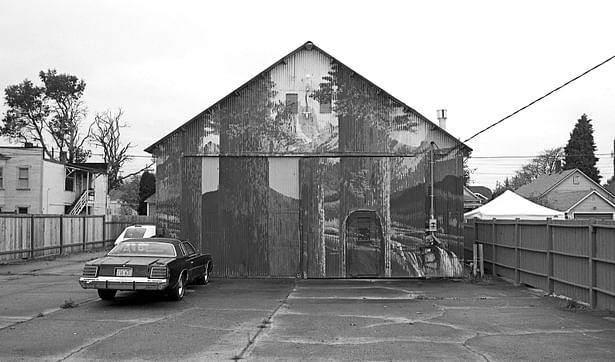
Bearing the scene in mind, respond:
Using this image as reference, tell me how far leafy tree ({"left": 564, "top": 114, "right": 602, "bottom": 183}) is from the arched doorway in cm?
5961

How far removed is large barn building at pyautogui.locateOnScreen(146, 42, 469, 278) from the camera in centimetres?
2055

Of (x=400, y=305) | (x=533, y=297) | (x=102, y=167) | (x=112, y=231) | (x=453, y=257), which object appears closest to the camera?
(x=400, y=305)

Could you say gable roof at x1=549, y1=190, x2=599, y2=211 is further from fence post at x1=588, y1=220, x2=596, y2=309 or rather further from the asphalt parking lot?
fence post at x1=588, y1=220, x2=596, y2=309

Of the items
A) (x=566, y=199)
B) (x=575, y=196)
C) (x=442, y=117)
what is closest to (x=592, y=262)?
(x=442, y=117)

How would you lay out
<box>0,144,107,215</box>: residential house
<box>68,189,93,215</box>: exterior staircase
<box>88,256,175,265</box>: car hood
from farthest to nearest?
<box>68,189,93,215</box>: exterior staircase < <box>0,144,107,215</box>: residential house < <box>88,256,175,265</box>: car hood

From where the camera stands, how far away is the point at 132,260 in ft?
46.3

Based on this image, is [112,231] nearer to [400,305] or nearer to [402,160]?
[402,160]

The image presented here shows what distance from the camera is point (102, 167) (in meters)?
58.5

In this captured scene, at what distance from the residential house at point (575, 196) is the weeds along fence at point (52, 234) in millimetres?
33894

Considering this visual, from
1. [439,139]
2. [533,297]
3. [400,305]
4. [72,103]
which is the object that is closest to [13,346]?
[400,305]

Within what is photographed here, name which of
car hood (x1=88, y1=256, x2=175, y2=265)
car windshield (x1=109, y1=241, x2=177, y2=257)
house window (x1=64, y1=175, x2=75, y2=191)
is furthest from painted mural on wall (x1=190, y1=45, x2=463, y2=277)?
house window (x1=64, y1=175, x2=75, y2=191)

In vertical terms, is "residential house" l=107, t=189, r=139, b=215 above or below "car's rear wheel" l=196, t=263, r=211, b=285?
above

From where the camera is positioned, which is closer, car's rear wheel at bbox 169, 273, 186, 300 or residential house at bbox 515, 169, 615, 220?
car's rear wheel at bbox 169, 273, 186, 300

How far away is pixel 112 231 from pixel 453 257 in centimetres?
2582
